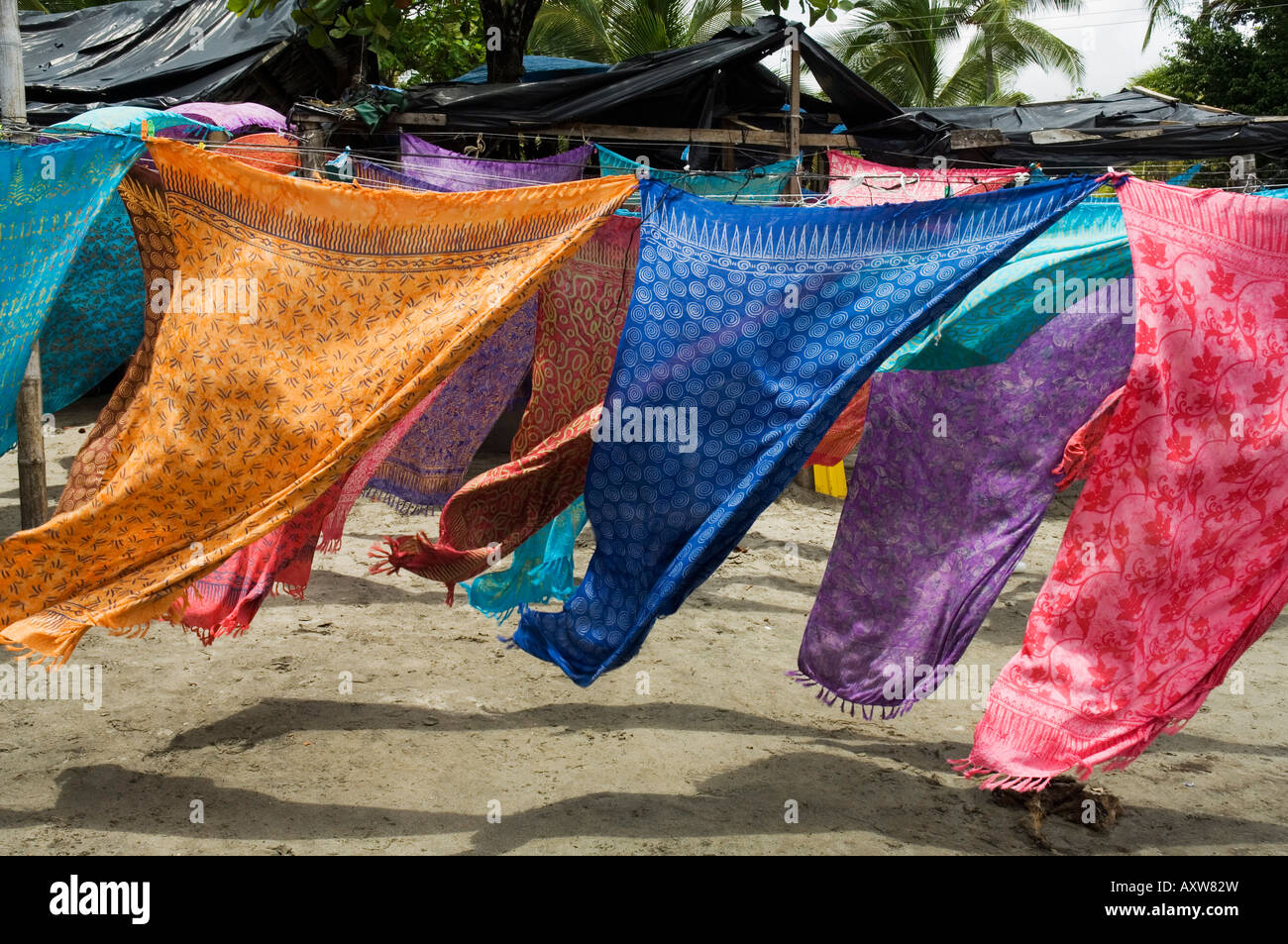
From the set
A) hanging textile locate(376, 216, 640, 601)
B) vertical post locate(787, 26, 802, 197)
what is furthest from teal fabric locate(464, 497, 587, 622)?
vertical post locate(787, 26, 802, 197)

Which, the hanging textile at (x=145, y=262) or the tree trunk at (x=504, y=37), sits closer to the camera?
the hanging textile at (x=145, y=262)

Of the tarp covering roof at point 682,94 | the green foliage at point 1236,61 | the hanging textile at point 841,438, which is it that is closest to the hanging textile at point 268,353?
the hanging textile at point 841,438

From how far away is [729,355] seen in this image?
3.19 m

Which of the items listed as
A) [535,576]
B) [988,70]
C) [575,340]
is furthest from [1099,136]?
[988,70]

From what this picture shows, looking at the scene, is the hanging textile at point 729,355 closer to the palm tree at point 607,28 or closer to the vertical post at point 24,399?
the vertical post at point 24,399

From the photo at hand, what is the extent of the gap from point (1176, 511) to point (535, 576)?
89.0 inches

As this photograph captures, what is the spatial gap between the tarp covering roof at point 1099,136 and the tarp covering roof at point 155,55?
4.77m

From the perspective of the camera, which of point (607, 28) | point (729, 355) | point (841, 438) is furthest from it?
point (607, 28)

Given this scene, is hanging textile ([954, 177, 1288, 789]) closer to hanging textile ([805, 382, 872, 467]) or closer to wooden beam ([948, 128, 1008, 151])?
hanging textile ([805, 382, 872, 467])

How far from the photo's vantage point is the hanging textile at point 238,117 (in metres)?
7.09

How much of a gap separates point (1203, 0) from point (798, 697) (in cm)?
1730

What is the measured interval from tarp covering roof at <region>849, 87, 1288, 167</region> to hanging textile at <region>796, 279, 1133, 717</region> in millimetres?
4869

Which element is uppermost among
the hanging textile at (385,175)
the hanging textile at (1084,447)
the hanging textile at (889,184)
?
the hanging textile at (889,184)

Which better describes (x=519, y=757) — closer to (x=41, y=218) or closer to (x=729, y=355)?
(x=729, y=355)
